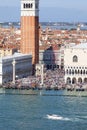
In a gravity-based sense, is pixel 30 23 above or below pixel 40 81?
above

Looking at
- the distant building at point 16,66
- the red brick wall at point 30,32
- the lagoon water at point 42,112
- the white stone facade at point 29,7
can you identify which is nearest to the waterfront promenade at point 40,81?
the distant building at point 16,66

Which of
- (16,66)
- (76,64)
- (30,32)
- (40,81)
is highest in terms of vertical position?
(30,32)

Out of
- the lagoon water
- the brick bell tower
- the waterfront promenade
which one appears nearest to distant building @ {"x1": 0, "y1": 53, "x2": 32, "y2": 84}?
the waterfront promenade

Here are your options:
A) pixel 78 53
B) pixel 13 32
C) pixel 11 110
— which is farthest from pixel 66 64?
pixel 13 32

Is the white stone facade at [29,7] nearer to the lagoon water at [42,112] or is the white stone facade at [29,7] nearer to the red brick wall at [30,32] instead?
the red brick wall at [30,32]

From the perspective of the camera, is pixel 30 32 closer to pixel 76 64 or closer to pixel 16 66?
pixel 16 66

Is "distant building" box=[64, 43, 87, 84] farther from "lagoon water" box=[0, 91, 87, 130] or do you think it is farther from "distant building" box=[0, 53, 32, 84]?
"lagoon water" box=[0, 91, 87, 130]

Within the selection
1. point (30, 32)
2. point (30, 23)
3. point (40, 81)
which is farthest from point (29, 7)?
point (40, 81)
